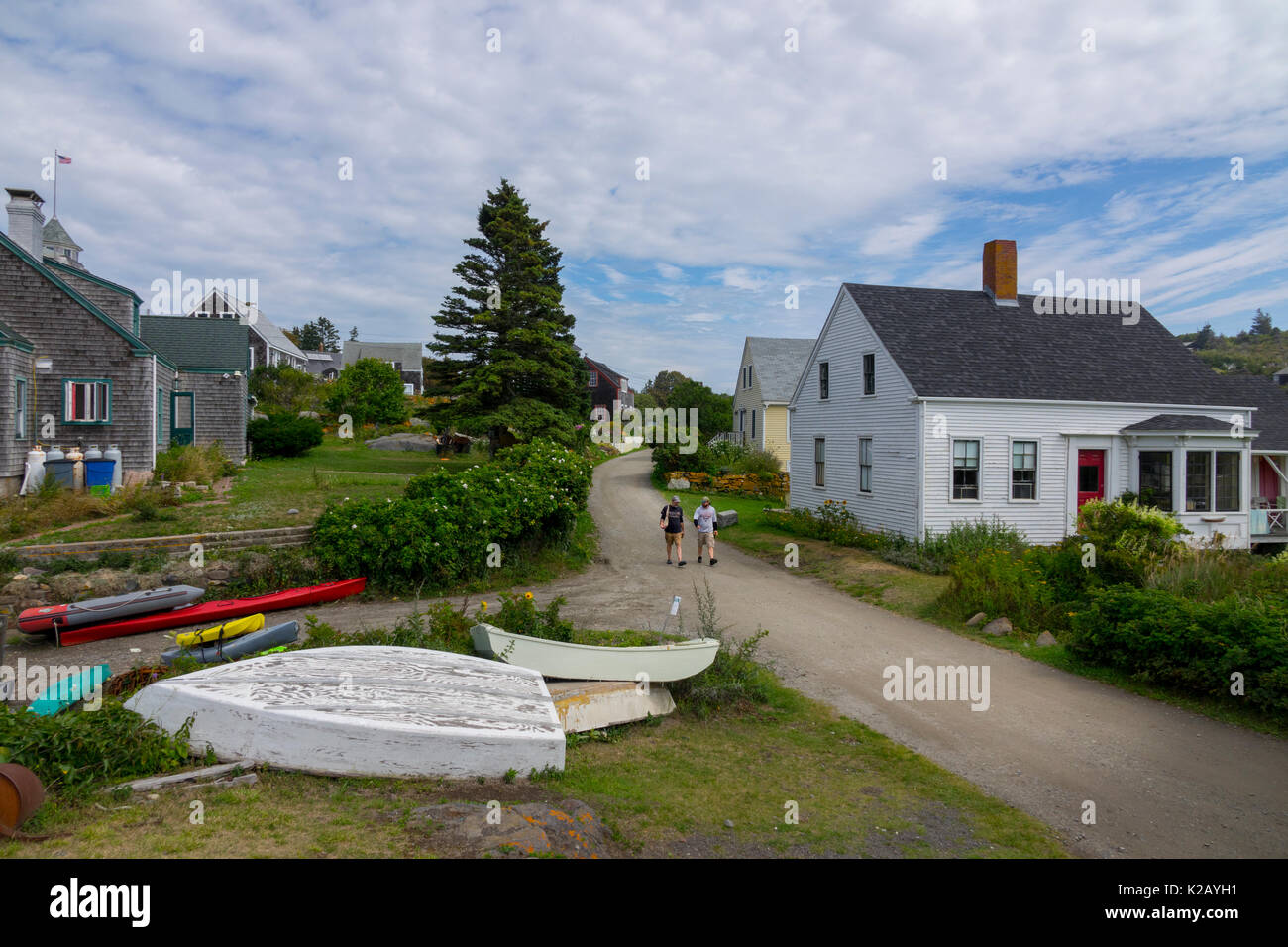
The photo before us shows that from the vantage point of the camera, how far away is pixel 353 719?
5918 millimetres

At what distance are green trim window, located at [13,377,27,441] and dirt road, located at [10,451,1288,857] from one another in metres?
9.22

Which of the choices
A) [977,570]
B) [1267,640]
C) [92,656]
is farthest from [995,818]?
[92,656]

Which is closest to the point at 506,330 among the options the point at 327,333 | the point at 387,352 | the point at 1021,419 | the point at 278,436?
the point at 278,436

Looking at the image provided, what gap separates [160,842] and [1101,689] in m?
10.6

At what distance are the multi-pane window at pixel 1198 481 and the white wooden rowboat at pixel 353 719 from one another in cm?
2160

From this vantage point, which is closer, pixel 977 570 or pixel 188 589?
pixel 188 589

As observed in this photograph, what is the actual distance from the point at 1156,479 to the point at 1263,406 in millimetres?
7247

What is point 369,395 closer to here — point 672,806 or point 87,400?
point 87,400

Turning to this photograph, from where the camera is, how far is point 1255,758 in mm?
7594

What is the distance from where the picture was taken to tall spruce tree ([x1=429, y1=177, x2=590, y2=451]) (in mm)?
30891

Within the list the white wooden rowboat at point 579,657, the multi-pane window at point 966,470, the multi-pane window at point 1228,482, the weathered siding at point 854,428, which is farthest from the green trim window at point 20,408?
the multi-pane window at point 1228,482

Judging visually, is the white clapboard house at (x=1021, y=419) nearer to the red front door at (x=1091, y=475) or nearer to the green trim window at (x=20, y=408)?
the red front door at (x=1091, y=475)

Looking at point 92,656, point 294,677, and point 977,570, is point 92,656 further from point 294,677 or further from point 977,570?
point 977,570

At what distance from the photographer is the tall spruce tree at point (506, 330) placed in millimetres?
30891
